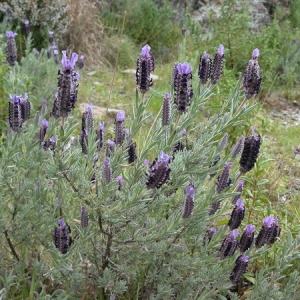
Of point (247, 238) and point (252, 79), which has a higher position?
point (252, 79)

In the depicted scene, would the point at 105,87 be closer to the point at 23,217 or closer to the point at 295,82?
the point at 295,82

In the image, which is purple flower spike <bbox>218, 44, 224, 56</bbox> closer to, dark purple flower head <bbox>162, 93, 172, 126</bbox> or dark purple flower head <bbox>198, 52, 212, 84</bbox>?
dark purple flower head <bbox>198, 52, 212, 84</bbox>

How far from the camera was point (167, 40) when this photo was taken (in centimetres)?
617

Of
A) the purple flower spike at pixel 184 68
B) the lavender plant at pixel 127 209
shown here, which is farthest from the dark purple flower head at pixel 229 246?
the purple flower spike at pixel 184 68

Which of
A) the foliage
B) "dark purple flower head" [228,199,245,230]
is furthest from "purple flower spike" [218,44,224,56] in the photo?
the foliage

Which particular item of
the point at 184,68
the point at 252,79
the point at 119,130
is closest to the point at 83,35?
the point at 119,130

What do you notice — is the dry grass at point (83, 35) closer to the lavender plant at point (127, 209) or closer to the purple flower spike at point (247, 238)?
the lavender plant at point (127, 209)

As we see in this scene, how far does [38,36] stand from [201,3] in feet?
8.22

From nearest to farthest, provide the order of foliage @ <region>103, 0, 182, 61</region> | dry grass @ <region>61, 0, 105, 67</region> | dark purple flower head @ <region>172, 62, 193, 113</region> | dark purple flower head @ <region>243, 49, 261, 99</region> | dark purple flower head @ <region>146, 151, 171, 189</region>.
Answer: dark purple flower head @ <region>146, 151, 171, 189</region> → dark purple flower head @ <region>172, 62, 193, 113</region> → dark purple flower head @ <region>243, 49, 261, 99</region> → dry grass @ <region>61, 0, 105, 67</region> → foliage @ <region>103, 0, 182, 61</region>

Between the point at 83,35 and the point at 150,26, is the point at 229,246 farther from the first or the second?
the point at 150,26

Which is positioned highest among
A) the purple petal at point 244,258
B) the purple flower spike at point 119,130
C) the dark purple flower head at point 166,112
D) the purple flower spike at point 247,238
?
the dark purple flower head at point 166,112

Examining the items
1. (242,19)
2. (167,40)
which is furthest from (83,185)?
(167,40)

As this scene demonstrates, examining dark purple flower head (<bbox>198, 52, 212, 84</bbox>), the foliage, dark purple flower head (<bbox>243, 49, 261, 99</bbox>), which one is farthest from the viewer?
the foliage

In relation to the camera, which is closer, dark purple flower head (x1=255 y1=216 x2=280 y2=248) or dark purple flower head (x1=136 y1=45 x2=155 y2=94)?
dark purple flower head (x1=136 y1=45 x2=155 y2=94)
